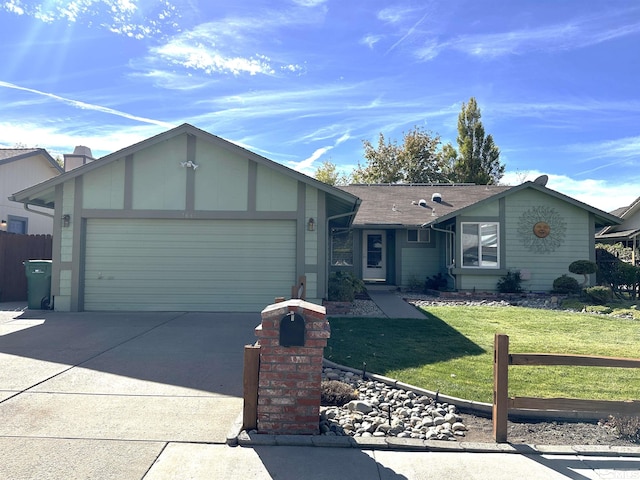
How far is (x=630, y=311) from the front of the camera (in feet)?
36.8

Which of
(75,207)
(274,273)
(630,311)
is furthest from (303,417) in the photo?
(630,311)

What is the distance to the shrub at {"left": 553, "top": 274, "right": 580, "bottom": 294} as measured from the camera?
13906 mm

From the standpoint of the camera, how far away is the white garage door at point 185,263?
10734 mm

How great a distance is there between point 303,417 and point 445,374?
257 centimetres

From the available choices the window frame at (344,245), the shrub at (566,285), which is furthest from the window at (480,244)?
the window frame at (344,245)

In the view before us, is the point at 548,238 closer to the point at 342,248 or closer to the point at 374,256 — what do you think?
the point at 374,256

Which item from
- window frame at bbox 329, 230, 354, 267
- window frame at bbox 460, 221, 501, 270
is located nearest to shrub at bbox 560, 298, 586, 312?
window frame at bbox 460, 221, 501, 270

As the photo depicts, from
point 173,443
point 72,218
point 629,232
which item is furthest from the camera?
point 629,232

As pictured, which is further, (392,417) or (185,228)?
(185,228)

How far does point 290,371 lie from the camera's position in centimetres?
394

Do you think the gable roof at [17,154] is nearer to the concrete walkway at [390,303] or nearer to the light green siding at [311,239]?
the light green siding at [311,239]

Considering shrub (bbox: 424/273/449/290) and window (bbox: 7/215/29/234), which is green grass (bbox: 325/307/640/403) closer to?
shrub (bbox: 424/273/449/290)

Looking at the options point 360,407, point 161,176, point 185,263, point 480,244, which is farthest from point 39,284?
point 480,244

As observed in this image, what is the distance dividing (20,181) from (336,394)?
57.6ft
